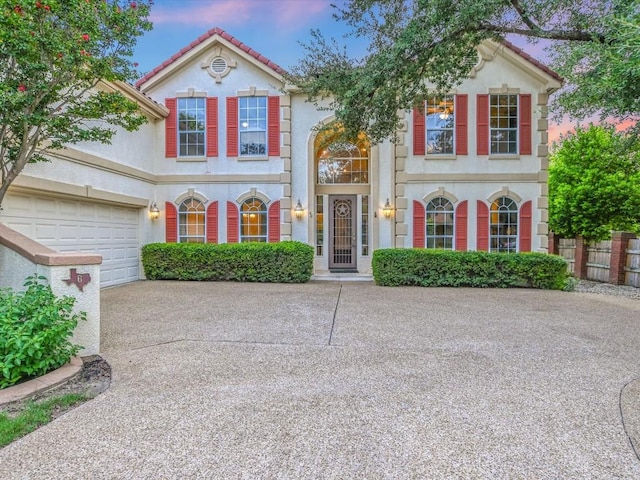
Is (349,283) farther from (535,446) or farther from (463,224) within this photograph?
(535,446)

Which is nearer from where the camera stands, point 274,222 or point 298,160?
point 274,222

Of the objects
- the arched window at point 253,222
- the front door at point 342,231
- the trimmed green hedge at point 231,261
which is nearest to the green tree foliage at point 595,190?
the front door at point 342,231

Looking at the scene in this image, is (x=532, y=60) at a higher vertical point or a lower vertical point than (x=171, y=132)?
higher

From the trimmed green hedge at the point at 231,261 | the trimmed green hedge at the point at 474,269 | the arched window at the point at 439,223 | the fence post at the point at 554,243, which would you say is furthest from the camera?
the fence post at the point at 554,243

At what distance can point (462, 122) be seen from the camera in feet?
36.0

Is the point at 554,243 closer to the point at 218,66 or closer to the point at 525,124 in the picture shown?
the point at 525,124

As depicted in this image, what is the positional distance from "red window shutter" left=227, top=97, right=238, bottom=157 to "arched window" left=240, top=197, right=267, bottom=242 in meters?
1.57

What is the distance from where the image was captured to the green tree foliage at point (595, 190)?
11.6m

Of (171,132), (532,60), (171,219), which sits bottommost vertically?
(171,219)

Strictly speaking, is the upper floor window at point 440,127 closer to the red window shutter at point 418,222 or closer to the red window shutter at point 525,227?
the red window shutter at point 418,222

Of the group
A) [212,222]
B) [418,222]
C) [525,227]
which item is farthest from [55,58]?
[525,227]

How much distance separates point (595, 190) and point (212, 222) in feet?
39.9

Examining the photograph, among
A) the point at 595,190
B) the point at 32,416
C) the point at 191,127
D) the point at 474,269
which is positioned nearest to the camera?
the point at 32,416

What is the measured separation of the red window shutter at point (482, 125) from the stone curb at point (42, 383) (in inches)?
432
